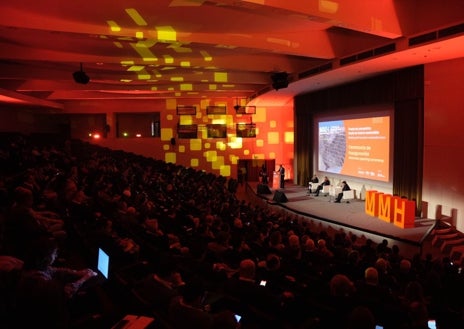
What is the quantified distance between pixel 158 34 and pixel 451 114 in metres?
7.64

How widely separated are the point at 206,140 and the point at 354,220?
39.3 ft

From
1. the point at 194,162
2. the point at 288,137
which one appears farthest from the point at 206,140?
the point at 288,137

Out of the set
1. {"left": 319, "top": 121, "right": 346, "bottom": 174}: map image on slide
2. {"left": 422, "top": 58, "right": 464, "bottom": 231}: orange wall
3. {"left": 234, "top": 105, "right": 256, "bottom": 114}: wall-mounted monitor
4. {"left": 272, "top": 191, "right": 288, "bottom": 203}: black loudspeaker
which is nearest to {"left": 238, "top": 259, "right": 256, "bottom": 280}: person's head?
{"left": 422, "top": 58, "right": 464, "bottom": 231}: orange wall

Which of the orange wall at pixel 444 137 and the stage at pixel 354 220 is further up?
the orange wall at pixel 444 137

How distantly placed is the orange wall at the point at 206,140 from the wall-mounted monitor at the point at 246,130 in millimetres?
235

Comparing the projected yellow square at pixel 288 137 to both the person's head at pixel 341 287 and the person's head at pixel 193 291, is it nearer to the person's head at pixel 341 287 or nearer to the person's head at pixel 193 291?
the person's head at pixel 341 287

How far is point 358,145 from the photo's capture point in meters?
13.6

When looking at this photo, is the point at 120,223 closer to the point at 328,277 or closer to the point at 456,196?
the point at 328,277

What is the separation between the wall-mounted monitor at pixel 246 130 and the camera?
20.9 meters

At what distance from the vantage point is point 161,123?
20.9m

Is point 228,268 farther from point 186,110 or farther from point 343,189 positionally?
point 186,110

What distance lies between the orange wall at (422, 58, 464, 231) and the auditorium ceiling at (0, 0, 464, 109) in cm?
61

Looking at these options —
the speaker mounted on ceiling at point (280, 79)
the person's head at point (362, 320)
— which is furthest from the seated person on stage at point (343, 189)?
the person's head at point (362, 320)

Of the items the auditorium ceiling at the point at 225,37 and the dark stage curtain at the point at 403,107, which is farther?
the dark stage curtain at the point at 403,107
